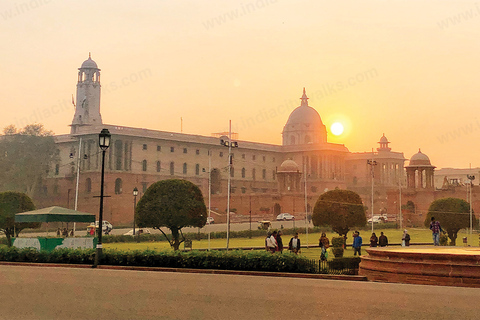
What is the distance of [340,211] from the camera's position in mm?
40562

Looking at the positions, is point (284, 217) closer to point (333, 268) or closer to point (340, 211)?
point (340, 211)

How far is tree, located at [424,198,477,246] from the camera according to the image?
4297 centimetres

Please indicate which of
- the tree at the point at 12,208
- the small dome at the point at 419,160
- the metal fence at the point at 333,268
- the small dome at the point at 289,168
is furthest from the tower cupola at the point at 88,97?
the metal fence at the point at 333,268

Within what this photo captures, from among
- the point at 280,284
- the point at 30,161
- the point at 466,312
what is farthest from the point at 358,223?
the point at 30,161

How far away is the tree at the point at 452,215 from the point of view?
141 ft

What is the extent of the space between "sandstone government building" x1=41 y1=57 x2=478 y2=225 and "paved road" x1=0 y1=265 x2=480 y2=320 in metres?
47.1

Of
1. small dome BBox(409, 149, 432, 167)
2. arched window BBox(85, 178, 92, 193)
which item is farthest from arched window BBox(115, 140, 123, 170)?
small dome BBox(409, 149, 432, 167)

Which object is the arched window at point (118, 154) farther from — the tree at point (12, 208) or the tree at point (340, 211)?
the tree at point (12, 208)

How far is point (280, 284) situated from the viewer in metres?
15.5

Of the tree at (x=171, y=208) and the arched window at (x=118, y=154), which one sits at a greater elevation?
the arched window at (x=118, y=154)

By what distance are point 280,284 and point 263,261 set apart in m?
2.95

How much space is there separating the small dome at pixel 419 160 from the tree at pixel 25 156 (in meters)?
39.5

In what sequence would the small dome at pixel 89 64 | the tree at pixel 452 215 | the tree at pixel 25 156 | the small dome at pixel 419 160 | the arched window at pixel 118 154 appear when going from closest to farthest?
1. the tree at pixel 452 215
2. the tree at pixel 25 156
3. the small dome at pixel 419 160
4. the arched window at pixel 118 154
5. the small dome at pixel 89 64

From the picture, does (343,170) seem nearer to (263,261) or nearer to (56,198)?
(56,198)
